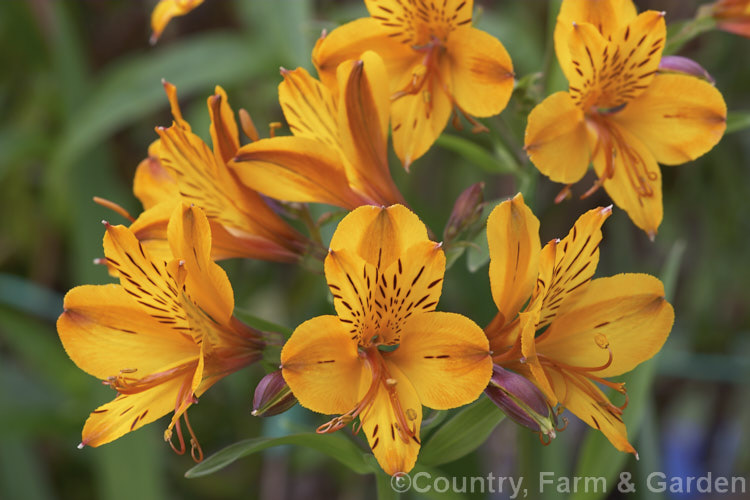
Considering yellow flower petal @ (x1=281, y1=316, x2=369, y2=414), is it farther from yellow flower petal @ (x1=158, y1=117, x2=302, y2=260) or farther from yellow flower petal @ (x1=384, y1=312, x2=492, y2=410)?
yellow flower petal @ (x1=158, y1=117, x2=302, y2=260)

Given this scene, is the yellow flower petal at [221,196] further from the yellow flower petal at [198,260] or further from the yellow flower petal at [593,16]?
Result: the yellow flower petal at [593,16]

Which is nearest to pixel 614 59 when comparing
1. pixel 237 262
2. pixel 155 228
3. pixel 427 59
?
pixel 427 59

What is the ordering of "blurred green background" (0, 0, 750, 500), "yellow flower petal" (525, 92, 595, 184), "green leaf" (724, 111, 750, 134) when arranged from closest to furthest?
"yellow flower petal" (525, 92, 595, 184), "green leaf" (724, 111, 750, 134), "blurred green background" (0, 0, 750, 500)

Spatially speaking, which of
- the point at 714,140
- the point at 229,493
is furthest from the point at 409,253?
the point at 229,493

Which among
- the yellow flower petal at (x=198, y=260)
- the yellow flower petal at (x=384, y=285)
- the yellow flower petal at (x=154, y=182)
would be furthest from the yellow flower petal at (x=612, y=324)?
the yellow flower petal at (x=154, y=182)

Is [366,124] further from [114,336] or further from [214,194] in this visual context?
[114,336]

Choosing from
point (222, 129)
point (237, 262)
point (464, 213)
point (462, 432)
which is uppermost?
point (222, 129)

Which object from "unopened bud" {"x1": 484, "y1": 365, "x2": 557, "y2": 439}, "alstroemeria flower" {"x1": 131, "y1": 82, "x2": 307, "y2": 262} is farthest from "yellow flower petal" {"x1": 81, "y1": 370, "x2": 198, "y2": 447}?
"unopened bud" {"x1": 484, "y1": 365, "x2": 557, "y2": 439}
